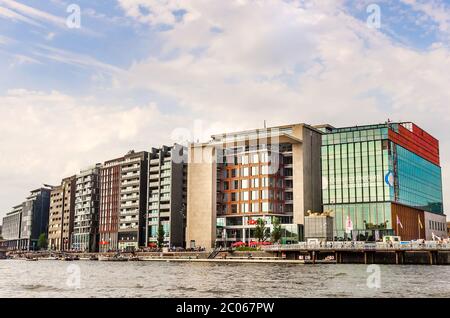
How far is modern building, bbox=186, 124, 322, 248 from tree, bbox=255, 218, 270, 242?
5773 millimetres

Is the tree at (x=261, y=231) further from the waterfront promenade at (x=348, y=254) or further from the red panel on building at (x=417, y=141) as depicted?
the red panel on building at (x=417, y=141)

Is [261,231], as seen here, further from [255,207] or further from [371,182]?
[371,182]

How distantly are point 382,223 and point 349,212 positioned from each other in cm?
1021

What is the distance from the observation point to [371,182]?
155 meters

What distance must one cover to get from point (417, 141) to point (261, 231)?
66.9m

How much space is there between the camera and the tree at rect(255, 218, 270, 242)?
498ft

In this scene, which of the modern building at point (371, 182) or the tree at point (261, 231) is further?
the modern building at point (371, 182)

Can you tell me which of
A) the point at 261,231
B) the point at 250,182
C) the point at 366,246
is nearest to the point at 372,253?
the point at 366,246

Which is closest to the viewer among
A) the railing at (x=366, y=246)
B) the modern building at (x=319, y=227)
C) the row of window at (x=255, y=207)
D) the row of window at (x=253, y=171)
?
the railing at (x=366, y=246)

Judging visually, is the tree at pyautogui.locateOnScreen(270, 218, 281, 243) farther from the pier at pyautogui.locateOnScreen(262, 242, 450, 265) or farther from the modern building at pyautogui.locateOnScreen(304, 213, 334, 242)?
the pier at pyautogui.locateOnScreen(262, 242, 450, 265)

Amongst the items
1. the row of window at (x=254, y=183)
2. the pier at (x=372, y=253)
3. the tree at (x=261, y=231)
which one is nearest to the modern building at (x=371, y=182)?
the row of window at (x=254, y=183)

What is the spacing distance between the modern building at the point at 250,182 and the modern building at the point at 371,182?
766 cm

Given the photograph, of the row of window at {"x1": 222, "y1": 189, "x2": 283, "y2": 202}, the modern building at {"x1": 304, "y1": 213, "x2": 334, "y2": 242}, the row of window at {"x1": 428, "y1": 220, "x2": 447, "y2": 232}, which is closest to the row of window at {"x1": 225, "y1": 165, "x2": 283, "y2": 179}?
the row of window at {"x1": 222, "y1": 189, "x2": 283, "y2": 202}

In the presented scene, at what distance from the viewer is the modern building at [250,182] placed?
6555 inches
